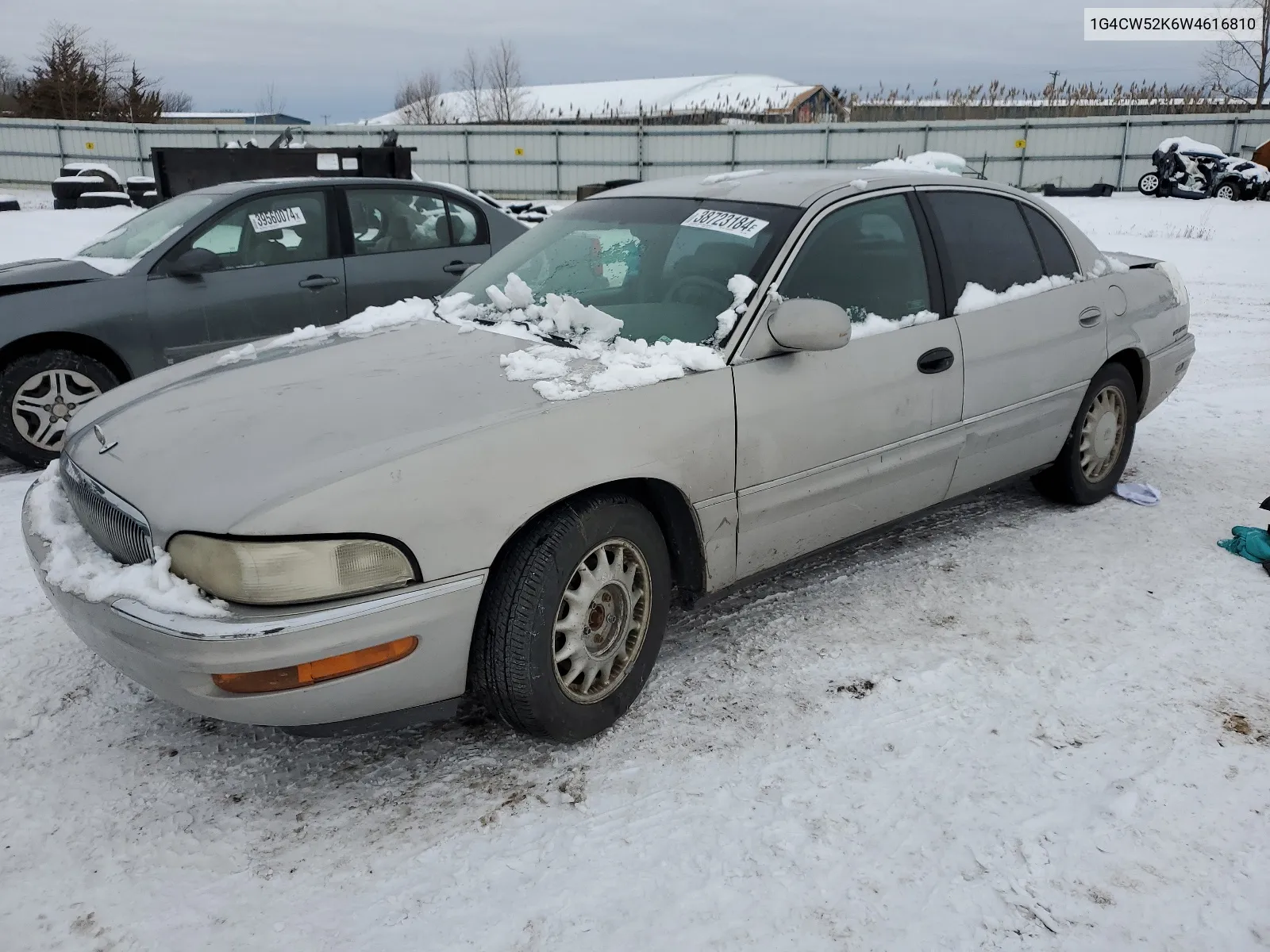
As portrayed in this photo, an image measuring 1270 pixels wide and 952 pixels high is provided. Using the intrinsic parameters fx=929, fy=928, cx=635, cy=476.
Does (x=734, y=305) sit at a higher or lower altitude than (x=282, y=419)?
higher

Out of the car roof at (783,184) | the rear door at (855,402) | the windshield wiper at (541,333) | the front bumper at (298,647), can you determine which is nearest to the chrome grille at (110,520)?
the front bumper at (298,647)

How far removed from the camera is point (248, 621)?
6.86ft

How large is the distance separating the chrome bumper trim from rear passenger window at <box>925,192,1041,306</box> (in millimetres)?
2445

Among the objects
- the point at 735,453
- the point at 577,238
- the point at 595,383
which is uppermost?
the point at 577,238

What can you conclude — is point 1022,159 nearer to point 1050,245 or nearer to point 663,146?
point 663,146

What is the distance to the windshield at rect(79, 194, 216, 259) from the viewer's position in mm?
5449

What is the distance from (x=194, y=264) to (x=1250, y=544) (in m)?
5.46

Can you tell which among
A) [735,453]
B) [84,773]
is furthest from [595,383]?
[84,773]

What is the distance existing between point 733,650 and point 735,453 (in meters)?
0.75

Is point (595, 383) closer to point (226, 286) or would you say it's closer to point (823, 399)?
point (823, 399)

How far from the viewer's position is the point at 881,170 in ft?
12.4

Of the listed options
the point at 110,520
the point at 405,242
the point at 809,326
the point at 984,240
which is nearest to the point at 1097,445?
the point at 984,240

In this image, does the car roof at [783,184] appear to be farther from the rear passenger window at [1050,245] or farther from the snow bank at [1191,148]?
the snow bank at [1191,148]

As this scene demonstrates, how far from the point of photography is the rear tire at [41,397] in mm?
4863
